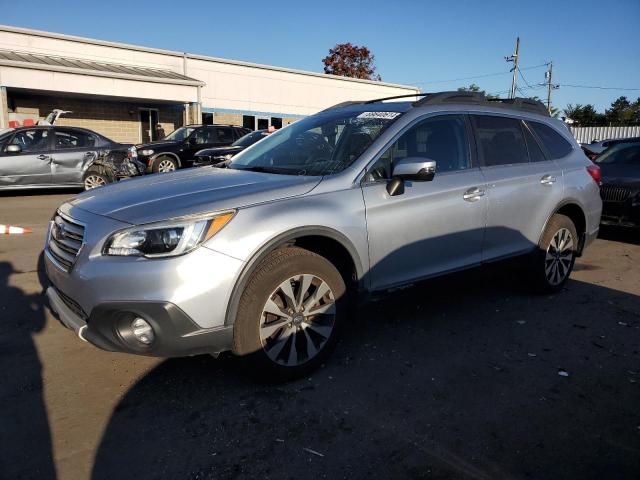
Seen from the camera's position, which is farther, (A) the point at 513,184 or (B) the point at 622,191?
(B) the point at 622,191

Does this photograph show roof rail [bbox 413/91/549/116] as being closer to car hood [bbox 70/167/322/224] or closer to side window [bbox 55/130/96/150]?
car hood [bbox 70/167/322/224]

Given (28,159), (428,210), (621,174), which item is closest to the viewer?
(428,210)

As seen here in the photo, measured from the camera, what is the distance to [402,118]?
12.0ft

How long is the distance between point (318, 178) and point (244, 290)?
92 cm

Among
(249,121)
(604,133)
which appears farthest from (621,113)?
Result: (249,121)

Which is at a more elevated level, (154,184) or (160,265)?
(154,184)

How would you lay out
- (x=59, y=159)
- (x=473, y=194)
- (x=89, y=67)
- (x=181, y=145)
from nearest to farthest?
(x=473, y=194), (x=59, y=159), (x=181, y=145), (x=89, y=67)

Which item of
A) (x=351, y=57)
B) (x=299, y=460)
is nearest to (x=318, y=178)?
(x=299, y=460)

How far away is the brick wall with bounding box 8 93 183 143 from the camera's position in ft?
65.0

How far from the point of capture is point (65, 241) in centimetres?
303

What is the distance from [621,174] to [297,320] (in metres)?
6.59

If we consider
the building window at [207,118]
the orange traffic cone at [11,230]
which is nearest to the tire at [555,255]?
the orange traffic cone at [11,230]

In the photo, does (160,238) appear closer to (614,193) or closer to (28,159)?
(614,193)

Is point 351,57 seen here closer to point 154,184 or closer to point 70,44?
point 70,44
